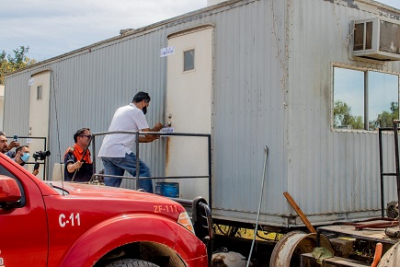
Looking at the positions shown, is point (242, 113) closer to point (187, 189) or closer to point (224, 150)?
point (224, 150)

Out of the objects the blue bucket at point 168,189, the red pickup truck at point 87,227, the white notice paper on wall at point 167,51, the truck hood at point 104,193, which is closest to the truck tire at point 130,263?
the red pickup truck at point 87,227

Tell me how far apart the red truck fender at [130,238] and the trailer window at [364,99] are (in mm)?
3326

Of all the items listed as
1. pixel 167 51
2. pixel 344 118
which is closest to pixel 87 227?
pixel 344 118

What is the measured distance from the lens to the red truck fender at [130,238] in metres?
3.60

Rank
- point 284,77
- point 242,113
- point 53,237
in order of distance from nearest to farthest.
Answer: point 53,237 < point 284,77 < point 242,113

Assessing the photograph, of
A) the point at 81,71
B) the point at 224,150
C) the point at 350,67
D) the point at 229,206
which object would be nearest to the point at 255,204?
the point at 229,206

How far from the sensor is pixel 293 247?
574cm

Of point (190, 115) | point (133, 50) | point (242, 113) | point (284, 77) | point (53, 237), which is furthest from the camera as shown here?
point (133, 50)

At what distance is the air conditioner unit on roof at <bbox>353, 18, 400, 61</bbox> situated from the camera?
262 inches

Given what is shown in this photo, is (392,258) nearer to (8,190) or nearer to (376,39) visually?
(376,39)

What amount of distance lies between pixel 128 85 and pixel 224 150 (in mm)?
2665

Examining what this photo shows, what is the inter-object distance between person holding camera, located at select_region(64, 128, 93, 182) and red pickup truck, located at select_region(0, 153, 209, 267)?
3964 millimetres

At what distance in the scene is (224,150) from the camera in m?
6.95

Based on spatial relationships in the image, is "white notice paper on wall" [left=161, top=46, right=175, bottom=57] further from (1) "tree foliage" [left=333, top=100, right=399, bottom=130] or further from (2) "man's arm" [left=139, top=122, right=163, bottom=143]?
(1) "tree foliage" [left=333, top=100, right=399, bottom=130]
